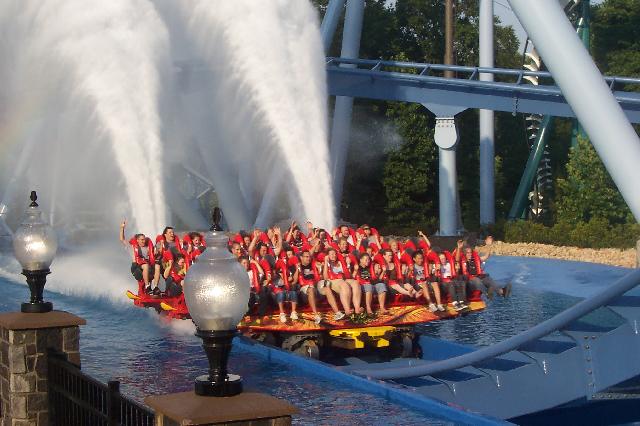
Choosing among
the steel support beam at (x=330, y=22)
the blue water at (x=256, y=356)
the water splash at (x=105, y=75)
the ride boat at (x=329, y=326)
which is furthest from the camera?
the steel support beam at (x=330, y=22)

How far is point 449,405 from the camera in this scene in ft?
32.7

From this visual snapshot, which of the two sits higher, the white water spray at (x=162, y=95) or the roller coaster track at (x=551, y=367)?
the white water spray at (x=162, y=95)

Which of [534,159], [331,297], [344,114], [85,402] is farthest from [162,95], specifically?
[85,402]

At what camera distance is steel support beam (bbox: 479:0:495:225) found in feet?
109

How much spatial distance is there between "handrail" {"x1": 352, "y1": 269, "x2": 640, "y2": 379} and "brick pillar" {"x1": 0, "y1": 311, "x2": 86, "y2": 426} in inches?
178

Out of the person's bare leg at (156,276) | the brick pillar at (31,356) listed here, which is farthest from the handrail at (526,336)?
the brick pillar at (31,356)

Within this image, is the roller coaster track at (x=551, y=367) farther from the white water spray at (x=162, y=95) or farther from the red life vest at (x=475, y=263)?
the white water spray at (x=162, y=95)

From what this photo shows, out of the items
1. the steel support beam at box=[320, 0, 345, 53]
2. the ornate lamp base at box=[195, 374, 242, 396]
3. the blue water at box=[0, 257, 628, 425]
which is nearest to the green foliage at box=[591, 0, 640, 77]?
the steel support beam at box=[320, 0, 345, 53]

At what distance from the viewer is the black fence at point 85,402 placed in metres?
5.91

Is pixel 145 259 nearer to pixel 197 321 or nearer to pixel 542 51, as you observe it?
pixel 542 51

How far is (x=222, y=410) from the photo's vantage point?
15.9ft

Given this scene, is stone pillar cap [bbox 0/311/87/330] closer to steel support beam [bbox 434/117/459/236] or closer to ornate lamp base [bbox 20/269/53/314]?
ornate lamp base [bbox 20/269/53/314]

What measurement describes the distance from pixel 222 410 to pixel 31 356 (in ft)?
10.2

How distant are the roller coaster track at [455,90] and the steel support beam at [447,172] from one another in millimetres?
403
